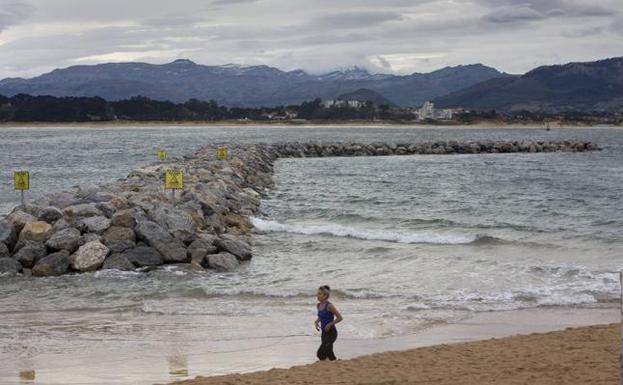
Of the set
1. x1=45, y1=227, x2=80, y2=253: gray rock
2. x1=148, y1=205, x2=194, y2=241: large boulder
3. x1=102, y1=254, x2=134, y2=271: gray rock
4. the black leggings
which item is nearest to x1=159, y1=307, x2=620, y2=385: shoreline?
the black leggings

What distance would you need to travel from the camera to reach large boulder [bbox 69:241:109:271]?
49.0ft

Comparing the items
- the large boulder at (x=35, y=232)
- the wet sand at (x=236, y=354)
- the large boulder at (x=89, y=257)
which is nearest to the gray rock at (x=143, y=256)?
the large boulder at (x=89, y=257)

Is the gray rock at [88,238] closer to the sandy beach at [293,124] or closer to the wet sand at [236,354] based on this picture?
the wet sand at [236,354]

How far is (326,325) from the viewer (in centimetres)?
915

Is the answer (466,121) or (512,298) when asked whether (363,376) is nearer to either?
(512,298)

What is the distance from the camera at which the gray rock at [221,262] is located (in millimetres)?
15320

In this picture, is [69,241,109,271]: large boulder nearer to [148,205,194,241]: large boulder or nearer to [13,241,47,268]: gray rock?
[13,241,47,268]: gray rock

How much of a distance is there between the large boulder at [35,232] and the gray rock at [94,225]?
619mm

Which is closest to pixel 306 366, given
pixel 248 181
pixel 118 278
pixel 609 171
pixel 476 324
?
pixel 476 324

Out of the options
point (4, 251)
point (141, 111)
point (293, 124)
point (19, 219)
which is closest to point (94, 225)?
point (19, 219)

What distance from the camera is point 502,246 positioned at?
59.7ft

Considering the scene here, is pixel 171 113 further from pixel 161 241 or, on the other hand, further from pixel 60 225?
pixel 161 241

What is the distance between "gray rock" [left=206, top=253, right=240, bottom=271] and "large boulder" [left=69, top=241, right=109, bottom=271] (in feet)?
6.39

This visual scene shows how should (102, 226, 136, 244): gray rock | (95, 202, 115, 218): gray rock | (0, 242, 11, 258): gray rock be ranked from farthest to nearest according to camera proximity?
1. (95, 202, 115, 218): gray rock
2. (102, 226, 136, 244): gray rock
3. (0, 242, 11, 258): gray rock
